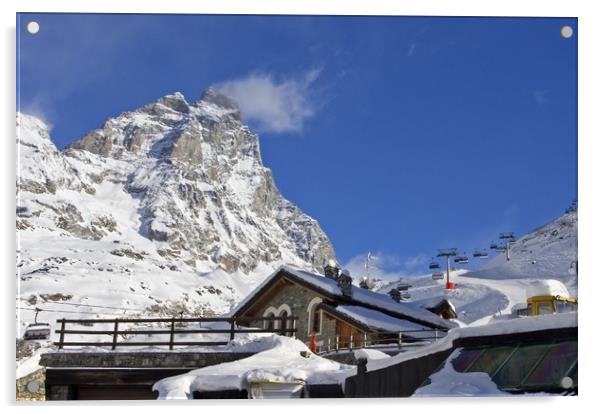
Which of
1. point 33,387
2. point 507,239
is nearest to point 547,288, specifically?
point 507,239

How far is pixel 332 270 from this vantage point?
10.8 metres

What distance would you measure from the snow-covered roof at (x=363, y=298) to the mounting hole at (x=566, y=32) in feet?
13.9

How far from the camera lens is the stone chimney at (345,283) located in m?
10.6

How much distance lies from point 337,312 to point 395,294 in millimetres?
2210

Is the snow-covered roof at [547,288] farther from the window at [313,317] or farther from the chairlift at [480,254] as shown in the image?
the window at [313,317]

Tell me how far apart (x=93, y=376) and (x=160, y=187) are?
8.12 ft

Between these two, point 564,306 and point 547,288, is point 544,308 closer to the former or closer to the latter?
point 547,288

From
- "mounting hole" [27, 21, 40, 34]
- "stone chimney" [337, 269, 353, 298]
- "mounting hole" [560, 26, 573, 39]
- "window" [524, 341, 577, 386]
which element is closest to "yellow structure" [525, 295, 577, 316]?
"window" [524, 341, 577, 386]

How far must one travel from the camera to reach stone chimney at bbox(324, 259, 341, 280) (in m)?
10.4

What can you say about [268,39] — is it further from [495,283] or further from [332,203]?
[495,283]

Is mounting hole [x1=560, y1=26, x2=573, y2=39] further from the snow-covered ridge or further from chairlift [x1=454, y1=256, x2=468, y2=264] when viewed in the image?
chairlift [x1=454, y1=256, x2=468, y2=264]

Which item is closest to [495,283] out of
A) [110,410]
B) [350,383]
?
[350,383]

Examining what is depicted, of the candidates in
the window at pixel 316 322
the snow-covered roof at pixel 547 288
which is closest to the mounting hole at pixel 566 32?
the snow-covered roof at pixel 547 288

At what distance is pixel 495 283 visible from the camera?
34.4 feet
